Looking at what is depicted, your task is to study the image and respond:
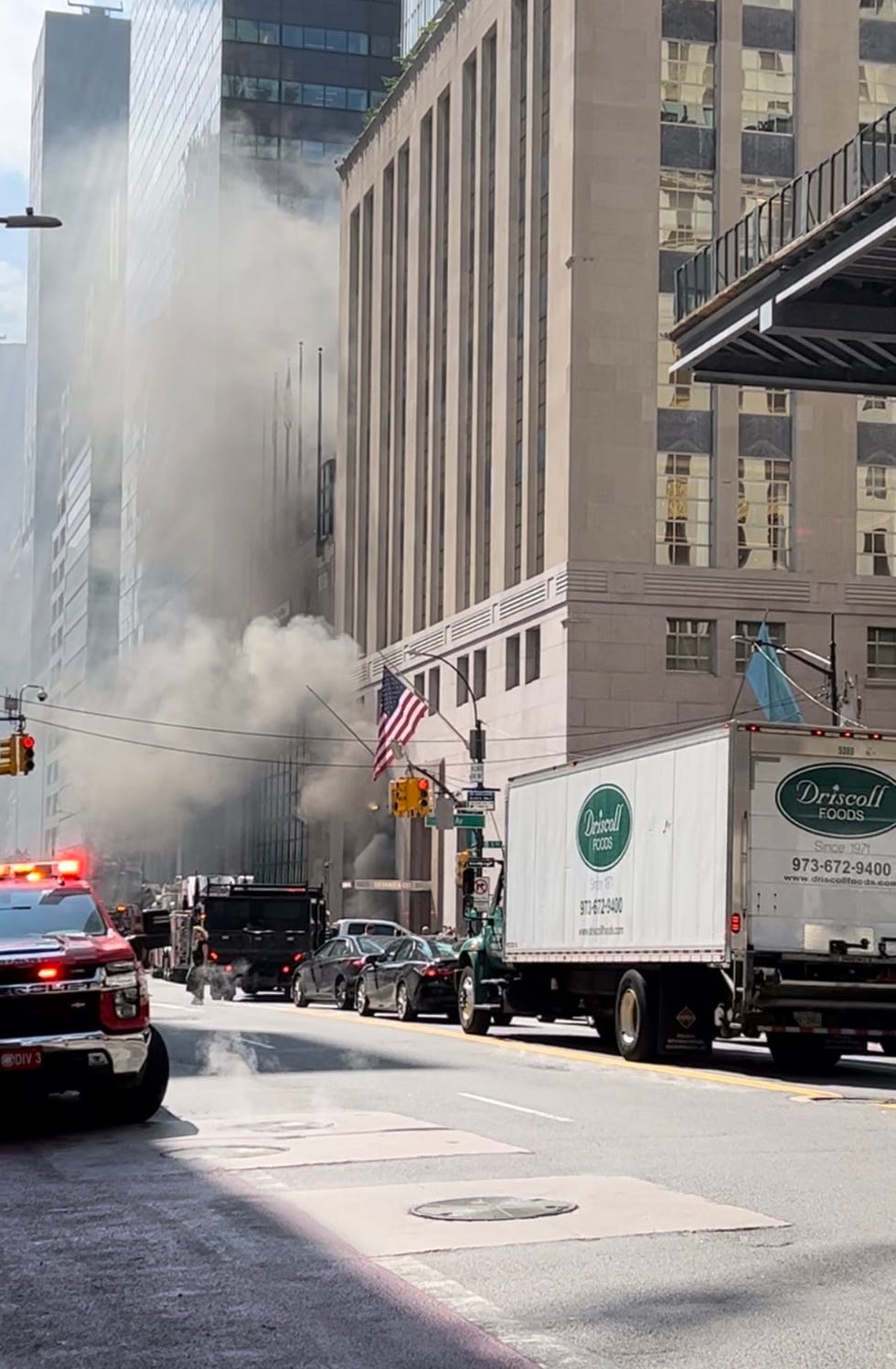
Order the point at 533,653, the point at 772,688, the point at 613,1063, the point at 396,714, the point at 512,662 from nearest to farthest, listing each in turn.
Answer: the point at 613,1063, the point at 772,688, the point at 396,714, the point at 533,653, the point at 512,662

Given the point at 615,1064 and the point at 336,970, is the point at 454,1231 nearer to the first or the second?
the point at 615,1064

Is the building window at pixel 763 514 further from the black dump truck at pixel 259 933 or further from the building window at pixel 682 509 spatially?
the black dump truck at pixel 259 933

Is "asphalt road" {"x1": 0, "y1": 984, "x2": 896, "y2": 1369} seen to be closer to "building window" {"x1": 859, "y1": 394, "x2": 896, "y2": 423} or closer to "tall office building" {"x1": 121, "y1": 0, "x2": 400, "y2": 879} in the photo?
"building window" {"x1": 859, "y1": 394, "x2": 896, "y2": 423}

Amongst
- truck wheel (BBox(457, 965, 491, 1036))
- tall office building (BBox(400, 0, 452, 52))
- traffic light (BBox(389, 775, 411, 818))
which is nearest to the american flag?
traffic light (BBox(389, 775, 411, 818))

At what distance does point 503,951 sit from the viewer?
25312mm

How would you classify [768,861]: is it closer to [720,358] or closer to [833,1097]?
[833,1097]

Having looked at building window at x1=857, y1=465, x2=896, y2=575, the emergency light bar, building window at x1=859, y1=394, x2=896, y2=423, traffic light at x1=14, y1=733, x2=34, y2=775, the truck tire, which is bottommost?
the truck tire

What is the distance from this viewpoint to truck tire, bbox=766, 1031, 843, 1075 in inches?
808

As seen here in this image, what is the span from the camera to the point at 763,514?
58.9 m

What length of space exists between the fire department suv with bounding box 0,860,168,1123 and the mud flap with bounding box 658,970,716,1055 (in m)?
7.34

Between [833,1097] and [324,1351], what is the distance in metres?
10.4

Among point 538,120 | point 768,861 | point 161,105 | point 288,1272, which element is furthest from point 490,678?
point 161,105

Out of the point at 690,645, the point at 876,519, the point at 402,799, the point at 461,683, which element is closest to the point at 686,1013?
the point at 402,799

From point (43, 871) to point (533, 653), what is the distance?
44.2 metres
